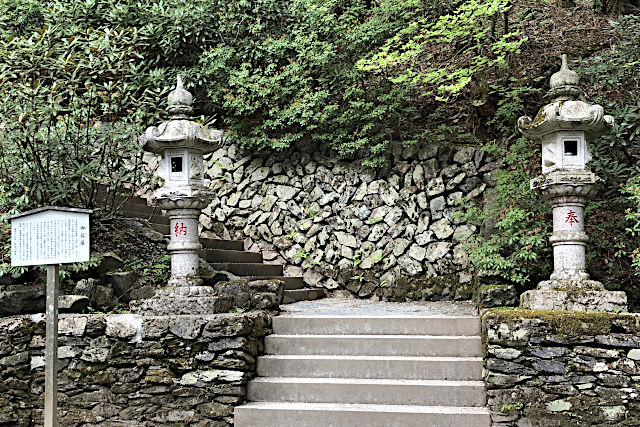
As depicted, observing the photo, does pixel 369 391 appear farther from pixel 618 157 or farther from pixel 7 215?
pixel 7 215

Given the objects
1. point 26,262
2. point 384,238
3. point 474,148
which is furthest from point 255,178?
point 26,262

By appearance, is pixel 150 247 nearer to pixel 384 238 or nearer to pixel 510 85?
pixel 384 238

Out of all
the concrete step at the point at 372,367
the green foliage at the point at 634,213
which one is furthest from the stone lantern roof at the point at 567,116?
the concrete step at the point at 372,367

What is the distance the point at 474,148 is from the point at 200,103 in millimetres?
4693

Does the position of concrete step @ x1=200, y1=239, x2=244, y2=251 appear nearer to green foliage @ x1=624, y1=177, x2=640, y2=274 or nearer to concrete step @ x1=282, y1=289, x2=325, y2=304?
concrete step @ x1=282, y1=289, x2=325, y2=304

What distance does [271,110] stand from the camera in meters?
8.70

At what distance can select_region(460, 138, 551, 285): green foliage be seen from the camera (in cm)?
585

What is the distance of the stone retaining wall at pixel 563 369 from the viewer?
436 centimetres

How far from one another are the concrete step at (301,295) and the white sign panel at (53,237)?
3.72 m

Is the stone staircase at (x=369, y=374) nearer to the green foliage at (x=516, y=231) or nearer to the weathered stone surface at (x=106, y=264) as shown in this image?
the green foliage at (x=516, y=231)

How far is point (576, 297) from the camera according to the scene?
189 inches

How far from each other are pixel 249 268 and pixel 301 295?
86 centimetres

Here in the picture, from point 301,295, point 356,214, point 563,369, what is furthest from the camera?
point 356,214

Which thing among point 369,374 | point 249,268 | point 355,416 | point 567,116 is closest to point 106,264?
point 249,268
